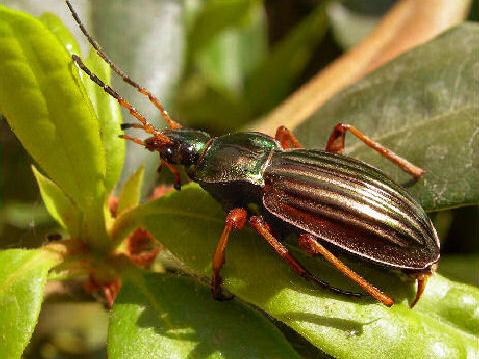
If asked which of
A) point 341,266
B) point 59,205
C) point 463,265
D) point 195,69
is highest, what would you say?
point 59,205

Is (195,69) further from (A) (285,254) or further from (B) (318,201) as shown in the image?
(A) (285,254)

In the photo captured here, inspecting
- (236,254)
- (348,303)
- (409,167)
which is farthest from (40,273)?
(409,167)

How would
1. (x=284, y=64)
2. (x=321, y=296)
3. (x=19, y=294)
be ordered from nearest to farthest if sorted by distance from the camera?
(x=19, y=294), (x=321, y=296), (x=284, y=64)

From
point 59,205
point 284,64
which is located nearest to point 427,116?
point 59,205

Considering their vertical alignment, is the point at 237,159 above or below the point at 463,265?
above

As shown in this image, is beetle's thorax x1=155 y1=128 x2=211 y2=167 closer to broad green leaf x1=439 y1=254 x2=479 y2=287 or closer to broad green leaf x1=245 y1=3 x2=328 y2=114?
broad green leaf x1=439 y1=254 x2=479 y2=287

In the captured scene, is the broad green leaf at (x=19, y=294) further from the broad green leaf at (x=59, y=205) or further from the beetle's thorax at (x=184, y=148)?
the beetle's thorax at (x=184, y=148)

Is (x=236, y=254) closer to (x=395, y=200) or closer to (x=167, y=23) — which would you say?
(x=395, y=200)

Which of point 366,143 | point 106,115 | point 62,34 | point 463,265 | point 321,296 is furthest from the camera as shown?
point 463,265
